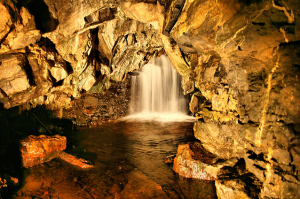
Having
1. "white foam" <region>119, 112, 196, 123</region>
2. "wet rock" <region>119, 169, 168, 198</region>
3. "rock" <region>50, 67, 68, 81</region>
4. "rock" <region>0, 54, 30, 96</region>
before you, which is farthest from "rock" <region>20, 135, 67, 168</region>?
"white foam" <region>119, 112, 196, 123</region>

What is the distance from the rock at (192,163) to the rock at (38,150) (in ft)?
13.9

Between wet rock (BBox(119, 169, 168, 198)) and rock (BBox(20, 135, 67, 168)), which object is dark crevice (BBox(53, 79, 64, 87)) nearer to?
rock (BBox(20, 135, 67, 168))

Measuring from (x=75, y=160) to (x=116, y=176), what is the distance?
1785mm

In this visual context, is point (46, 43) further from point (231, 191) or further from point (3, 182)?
point (231, 191)

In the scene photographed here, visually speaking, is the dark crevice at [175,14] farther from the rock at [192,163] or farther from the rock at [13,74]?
the rock at [13,74]

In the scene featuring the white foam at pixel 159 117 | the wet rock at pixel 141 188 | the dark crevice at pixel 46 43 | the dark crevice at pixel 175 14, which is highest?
the dark crevice at pixel 175 14

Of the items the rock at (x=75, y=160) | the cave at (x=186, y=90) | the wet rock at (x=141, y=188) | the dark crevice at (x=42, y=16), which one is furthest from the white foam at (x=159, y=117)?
the wet rock at (x=141, y=188)

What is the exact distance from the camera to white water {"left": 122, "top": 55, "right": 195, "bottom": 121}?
50.5 feet

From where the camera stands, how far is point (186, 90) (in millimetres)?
7750

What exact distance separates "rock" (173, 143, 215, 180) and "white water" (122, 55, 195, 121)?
9.60 metres

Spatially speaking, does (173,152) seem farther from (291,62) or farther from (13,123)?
(13,123)

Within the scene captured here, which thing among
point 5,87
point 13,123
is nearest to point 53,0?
point 5,87

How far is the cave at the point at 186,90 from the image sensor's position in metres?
3.21

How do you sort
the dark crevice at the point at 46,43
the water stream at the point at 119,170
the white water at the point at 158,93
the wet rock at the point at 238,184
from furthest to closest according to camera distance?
the white water at the point at 158,93, the dark crevice at the point at 46,43, the water stream at the point at 119,170, the wet rock at the point at 238,184
